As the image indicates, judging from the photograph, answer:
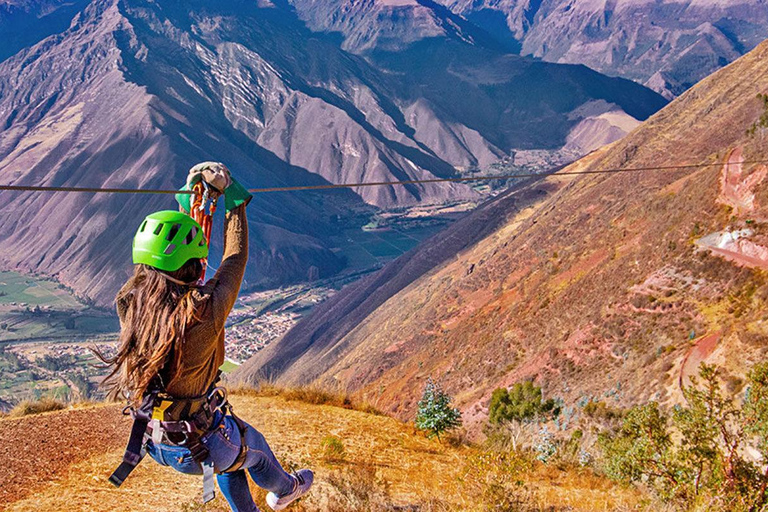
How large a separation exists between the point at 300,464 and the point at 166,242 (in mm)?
4361

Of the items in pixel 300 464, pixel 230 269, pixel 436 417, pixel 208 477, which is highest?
pixel 230 269

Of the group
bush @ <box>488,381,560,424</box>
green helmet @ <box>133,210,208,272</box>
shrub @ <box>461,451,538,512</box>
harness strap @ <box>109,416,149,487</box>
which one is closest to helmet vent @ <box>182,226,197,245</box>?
green helmet @ <box>133,210,208,272</box>

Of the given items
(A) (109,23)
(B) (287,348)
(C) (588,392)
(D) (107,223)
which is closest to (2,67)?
(A) (109,23)

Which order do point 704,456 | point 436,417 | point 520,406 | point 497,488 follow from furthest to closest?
point 520,406
point 436,417
point 704,456
point 497,488

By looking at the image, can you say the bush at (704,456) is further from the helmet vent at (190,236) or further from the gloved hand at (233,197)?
the helmet vent at (190,236)

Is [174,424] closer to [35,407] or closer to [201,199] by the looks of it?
[201,199]

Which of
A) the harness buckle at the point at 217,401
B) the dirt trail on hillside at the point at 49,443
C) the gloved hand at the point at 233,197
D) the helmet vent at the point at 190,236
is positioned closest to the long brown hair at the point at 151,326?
the helmet vent at the point at 190,236

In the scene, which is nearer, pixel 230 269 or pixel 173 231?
pixel 173 231

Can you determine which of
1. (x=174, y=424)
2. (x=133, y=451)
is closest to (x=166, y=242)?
(x=174, y=424)

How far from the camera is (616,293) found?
2108 centimetres

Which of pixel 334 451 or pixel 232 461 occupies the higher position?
pixel 232 461

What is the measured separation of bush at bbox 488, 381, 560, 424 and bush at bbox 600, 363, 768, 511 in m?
9.12

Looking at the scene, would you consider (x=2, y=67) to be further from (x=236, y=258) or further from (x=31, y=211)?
(x=236, y=258)

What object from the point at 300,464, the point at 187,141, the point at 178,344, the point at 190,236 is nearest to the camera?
the point at 178,344
